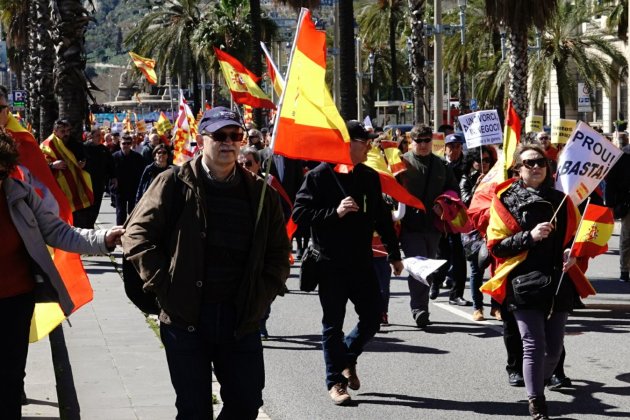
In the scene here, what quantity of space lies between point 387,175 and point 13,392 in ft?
16.0

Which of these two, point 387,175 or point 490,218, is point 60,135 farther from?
point 490,218

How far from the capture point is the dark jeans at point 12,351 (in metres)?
5.25

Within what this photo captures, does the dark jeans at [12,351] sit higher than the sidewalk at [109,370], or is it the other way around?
the dark jeans at [12,351]

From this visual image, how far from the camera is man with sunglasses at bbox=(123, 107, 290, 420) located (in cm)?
508

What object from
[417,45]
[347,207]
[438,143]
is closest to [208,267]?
[347,207]

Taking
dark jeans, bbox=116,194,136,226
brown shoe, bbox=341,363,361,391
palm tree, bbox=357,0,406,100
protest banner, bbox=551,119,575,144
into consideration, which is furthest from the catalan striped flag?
palm tree, bbox=357,0,406,100

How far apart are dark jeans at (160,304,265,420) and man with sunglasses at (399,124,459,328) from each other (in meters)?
5.68

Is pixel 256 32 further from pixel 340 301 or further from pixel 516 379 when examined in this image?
pixel 340 301

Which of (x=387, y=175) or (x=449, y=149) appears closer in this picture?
(x=387, y=175)

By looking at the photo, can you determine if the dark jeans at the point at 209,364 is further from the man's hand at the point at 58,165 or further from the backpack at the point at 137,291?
the man's hand at the point at 58,165

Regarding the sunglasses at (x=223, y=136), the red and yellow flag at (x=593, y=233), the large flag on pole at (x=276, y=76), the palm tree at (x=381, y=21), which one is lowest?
the red and yellow flag at (x=593, y=233)

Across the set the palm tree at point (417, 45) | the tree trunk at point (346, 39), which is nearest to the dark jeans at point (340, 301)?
the tree trunk at point (346, 39)

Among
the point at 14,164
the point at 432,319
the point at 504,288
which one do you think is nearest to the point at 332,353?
the point at 504,288

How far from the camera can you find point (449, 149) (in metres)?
13.2
